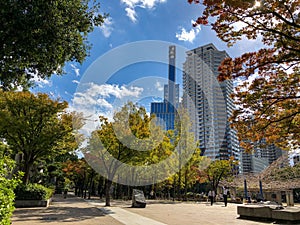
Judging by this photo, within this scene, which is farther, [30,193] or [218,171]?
[218,171]

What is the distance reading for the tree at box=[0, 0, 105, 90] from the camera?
26.2 ft

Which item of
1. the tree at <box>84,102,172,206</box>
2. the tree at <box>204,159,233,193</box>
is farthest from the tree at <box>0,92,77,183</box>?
the tree at <box>204,159,233,193</box>

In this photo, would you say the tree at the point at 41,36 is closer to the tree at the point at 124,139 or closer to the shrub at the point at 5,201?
the shrub at the point at 5,201

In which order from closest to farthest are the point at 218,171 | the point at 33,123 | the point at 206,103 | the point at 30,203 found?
the point at 30,203 → the point at 33,123 → the point at 218,171 → the point at 206,103

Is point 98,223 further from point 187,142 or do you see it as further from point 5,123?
point 187,142

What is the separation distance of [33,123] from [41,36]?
10.4 m

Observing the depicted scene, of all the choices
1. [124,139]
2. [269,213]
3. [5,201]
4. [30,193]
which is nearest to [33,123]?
[30,193]

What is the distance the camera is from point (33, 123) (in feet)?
57.4

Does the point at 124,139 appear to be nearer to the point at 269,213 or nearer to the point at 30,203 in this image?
the point at 30,203

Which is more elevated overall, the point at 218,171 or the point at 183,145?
the point at 183,145

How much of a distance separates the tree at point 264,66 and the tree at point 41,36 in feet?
15.8

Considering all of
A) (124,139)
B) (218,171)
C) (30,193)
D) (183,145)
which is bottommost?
(30,193)

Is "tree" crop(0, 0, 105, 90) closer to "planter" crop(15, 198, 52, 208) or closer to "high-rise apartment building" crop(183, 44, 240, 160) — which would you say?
"planter" crop(15, 198, 52, 208)

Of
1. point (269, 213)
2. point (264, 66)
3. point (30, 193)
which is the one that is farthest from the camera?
point (30, 193)
